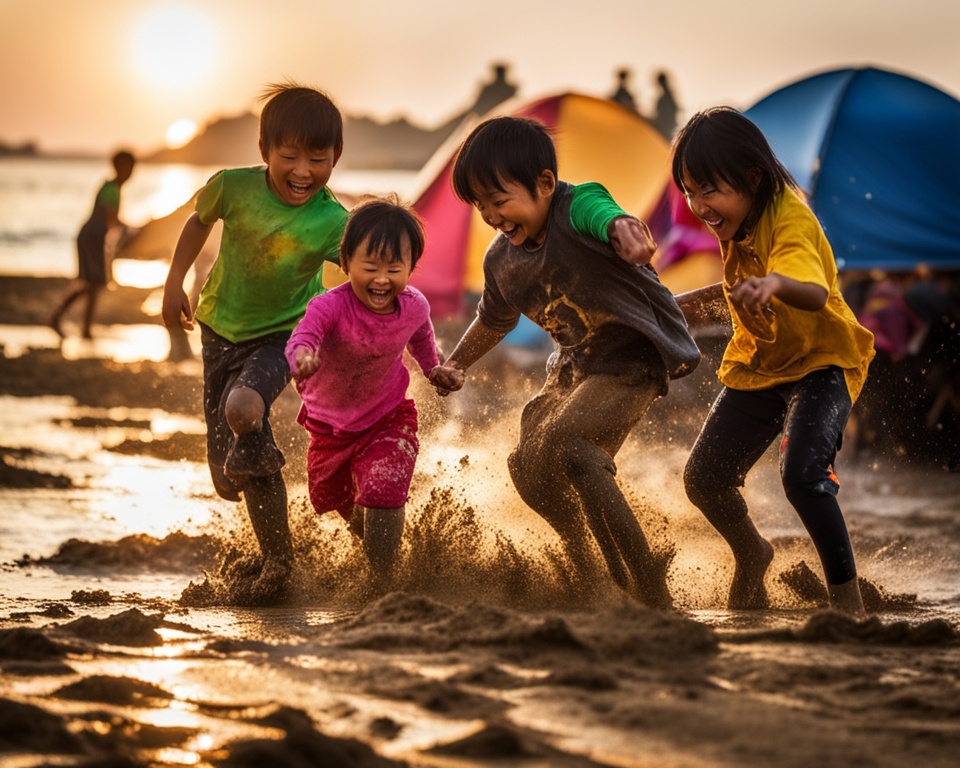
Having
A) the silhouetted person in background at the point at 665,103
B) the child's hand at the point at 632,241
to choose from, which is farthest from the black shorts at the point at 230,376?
the silhouetted person in background at the point at 665,103

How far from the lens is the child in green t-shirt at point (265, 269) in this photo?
5117mm

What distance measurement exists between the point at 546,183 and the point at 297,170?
1.01m

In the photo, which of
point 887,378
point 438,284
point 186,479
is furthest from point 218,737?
point 438,284

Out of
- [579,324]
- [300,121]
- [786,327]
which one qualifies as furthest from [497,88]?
[786,327]

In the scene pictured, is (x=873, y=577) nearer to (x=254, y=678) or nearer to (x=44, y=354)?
(x=254, y=678)

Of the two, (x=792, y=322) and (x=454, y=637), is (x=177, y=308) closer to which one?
(x=454, y=637)

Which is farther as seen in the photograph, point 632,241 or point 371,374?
point 371,374

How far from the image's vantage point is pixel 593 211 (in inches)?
179

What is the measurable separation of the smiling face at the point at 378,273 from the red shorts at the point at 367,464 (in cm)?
43

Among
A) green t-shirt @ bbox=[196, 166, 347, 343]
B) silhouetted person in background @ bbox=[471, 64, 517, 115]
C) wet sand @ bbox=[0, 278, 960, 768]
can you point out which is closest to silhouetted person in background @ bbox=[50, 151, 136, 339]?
wet sand @ bbox=[0, 278, 960, 768]

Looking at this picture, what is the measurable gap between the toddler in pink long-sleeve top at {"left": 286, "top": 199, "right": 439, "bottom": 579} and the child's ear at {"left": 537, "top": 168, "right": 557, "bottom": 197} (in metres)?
0.46

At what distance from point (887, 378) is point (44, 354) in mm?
9202

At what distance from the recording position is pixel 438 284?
49.4 ft

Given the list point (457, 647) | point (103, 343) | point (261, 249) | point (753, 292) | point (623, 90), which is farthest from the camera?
point (623, 90)
